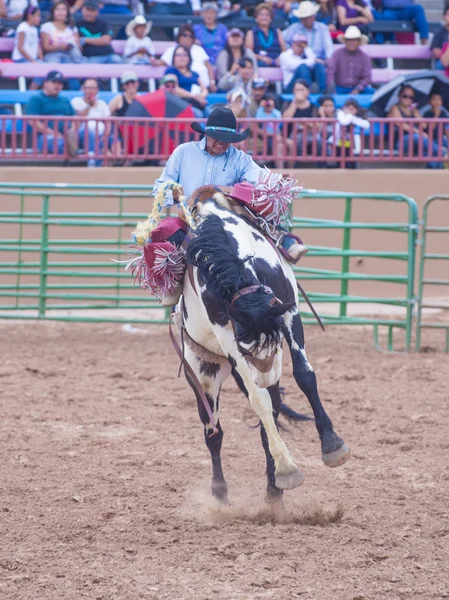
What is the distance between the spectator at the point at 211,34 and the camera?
14.1 metres

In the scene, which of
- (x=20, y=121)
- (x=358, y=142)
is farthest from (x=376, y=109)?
(x=20, y=121)

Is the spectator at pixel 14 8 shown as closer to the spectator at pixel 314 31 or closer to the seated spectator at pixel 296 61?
the seated spectator at pixel 296 61

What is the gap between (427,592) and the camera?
3643 mm

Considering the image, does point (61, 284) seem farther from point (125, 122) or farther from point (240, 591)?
point (240, 591)

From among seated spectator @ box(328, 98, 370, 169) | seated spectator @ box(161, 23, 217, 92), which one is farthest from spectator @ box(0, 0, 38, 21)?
seated spectator @ box(328, 98, 370, 169)

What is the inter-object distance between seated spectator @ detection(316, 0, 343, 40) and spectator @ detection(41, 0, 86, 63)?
13.1 ft

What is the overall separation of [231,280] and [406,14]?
13061mm

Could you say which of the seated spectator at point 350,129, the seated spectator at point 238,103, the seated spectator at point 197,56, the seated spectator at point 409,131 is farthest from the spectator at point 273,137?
the seated spectator at point 197,56

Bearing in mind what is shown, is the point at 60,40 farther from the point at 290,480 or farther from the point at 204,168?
the point at 290,480

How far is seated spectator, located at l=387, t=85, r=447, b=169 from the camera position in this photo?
11422 mm

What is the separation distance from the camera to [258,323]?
4.11 meters

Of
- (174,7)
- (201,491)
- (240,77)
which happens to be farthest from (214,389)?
(174,7)

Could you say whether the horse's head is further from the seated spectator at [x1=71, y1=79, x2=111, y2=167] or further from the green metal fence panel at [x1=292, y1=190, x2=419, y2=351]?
the seated spectator at [x1=71, y1=79, x2=111, y2=167]

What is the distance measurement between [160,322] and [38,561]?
228 inches
